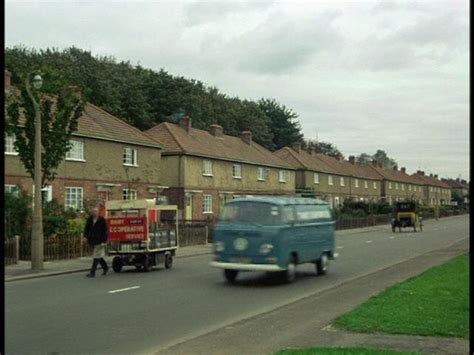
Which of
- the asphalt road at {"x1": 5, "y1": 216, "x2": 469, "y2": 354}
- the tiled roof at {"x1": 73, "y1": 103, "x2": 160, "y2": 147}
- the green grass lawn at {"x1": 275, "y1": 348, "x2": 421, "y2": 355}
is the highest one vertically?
the tiled roof at {"x1": 73, "y1": 103, "x2": 160, "y2": 147}

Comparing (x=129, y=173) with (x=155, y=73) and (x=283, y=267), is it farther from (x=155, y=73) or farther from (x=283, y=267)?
(x=155, y=73)

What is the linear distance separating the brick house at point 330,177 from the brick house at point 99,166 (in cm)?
2686

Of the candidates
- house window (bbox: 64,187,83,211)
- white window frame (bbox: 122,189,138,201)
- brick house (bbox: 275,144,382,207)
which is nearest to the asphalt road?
house window (bbox: 64,187,83,211)

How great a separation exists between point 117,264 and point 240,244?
5579mm

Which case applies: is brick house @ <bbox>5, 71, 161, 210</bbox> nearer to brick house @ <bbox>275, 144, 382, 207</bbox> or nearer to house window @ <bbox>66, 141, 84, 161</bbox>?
house window @ <bbox>66, 141, 84, 161</bbox>

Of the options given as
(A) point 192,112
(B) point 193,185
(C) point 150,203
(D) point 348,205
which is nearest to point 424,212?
(D) point 348,205

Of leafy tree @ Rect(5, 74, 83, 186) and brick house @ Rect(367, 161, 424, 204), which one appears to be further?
brick house @ Rect(367, 161, 424, 204)

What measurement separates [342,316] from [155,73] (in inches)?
2666

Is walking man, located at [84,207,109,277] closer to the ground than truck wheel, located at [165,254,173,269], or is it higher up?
higher up

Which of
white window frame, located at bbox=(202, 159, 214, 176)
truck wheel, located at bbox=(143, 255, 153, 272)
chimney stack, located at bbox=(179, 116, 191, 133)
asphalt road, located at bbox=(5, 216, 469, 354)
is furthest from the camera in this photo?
chimney stack, located at bbox=(179, 116, 191, 133)

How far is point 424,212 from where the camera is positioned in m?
90.8

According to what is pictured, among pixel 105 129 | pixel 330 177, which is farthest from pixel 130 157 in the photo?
pixel 330 177

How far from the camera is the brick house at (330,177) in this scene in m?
77.2

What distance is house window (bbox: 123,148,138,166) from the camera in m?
42.9
